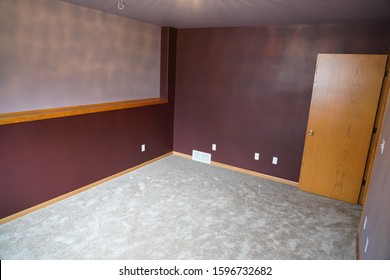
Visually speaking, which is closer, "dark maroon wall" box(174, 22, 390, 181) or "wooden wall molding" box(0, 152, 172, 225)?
"wooden wall molding" box(0, 152, 172, 225)

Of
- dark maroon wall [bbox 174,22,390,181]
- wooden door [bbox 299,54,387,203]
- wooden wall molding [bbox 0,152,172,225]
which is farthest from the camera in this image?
dark maroon wall [bbox 174,22,390,181]

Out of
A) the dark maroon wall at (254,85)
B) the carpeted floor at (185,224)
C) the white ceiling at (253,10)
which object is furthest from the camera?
the dark maroon wall at (254,85)

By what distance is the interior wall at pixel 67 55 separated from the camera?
2707 millimetres

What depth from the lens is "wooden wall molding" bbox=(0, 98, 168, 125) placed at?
8.75ft

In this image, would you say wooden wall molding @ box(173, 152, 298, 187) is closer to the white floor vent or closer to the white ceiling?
the white floor vent

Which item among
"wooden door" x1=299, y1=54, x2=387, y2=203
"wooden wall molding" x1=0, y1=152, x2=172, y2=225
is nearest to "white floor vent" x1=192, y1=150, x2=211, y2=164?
"wooden wall molding" x1=0, y1=152, x2=172, y2=225

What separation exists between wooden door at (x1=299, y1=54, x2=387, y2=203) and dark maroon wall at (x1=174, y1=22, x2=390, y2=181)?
188 millimetres

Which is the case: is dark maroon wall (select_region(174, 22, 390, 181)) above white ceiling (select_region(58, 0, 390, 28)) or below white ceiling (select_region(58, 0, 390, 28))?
below

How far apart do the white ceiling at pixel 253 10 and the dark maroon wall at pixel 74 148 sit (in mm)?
1218

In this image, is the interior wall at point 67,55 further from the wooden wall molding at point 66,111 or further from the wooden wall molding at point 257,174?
the wooden wall molding at point 257,174

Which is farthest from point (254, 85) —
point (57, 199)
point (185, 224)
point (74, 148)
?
point (57, 199)

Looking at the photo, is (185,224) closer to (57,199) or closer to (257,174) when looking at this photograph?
(57,199)

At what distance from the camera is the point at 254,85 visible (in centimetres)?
411

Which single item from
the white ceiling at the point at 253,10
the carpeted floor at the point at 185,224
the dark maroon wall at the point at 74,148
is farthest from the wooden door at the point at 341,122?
the dark maroon wall at the point at 74,148
